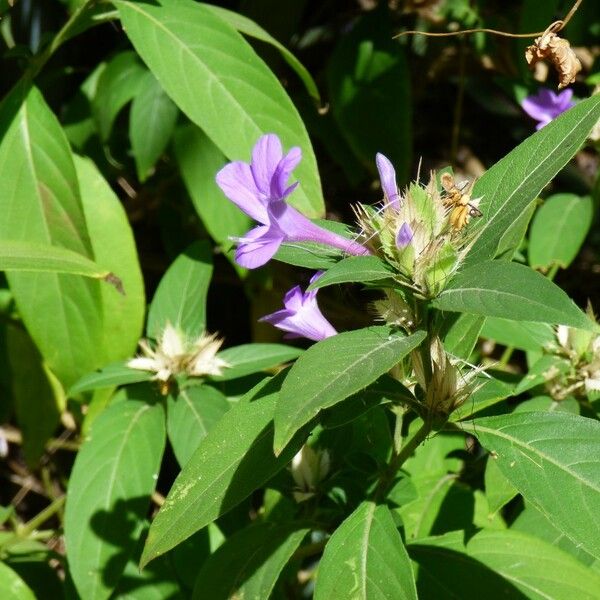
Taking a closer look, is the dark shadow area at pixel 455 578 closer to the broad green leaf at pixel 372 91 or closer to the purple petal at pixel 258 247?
the purple petal at pixel 258 247

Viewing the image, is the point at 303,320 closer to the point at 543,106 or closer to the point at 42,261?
the point at 42,261

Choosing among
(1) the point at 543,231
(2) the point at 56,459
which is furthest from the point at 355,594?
(2) the point at 56,459

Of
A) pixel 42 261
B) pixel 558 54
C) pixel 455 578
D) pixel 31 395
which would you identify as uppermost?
pixel 558 54

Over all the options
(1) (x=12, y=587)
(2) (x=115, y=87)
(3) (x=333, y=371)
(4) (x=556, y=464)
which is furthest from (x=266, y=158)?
(2) (x=115, y=87)

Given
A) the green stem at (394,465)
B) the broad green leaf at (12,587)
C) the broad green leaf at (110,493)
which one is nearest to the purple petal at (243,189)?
the green stem at (394,465)

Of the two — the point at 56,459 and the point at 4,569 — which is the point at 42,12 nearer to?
the point at 56,459

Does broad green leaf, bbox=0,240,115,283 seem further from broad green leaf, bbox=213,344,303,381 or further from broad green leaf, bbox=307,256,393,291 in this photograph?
broad green leaf, bbox=307,256,393,291
